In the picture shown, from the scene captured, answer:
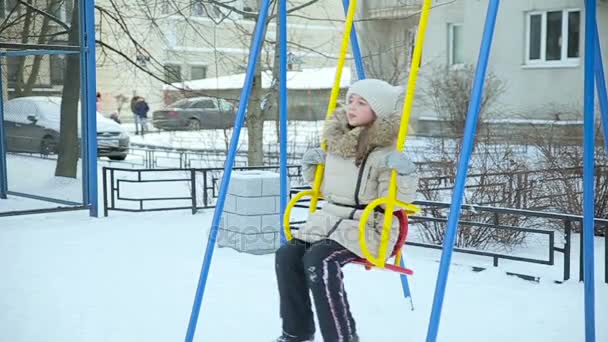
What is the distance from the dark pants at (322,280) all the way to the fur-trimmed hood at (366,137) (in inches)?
18.0

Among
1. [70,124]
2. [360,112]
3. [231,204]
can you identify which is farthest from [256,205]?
[70,124]

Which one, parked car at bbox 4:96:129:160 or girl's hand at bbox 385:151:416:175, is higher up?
parked car at bbox 4:96:129:160

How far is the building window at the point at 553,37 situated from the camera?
16.0 meters

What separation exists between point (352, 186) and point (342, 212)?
5.3 inches

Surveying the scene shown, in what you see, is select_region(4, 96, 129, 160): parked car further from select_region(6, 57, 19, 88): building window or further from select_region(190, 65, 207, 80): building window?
select_region(190, 65, 207, 80): building window

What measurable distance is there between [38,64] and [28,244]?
253 cm

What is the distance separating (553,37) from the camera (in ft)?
53.7

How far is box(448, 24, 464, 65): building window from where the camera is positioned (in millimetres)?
18250

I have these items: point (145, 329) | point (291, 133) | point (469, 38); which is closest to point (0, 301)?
point (145, 329)

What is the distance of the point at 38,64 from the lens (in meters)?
8.27

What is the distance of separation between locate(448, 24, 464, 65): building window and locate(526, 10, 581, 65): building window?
1.91m

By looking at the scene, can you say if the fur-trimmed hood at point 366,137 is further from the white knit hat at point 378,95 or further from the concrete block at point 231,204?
the concrete block at point 231,204

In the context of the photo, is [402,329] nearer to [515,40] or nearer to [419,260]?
[419,260]

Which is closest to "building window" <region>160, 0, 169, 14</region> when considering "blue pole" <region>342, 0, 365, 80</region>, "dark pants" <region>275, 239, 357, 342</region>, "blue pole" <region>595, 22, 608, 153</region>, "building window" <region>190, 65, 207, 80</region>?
"blue pole" <region>342, 0, 365, 80</region>
